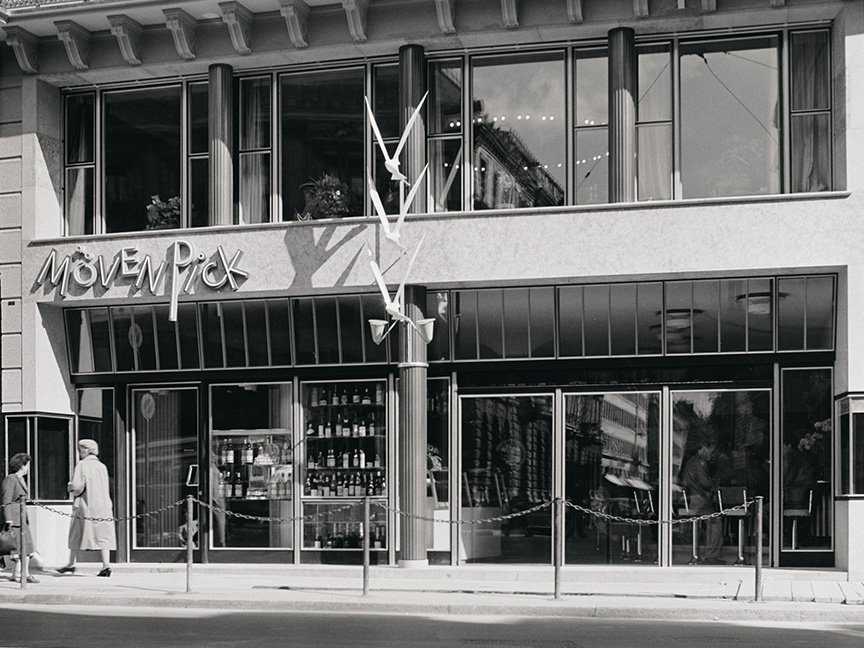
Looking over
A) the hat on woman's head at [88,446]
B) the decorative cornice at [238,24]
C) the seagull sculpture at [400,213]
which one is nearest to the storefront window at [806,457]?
the seagull sculpture at [400,213]

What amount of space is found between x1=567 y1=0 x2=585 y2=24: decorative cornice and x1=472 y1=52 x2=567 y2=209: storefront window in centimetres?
84

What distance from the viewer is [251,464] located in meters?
22.2

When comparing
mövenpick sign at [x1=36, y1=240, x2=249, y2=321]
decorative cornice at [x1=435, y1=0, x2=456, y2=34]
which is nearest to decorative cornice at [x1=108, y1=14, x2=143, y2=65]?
mövenpick sign at [x1=36, y1=240, x2=249, y2=321]

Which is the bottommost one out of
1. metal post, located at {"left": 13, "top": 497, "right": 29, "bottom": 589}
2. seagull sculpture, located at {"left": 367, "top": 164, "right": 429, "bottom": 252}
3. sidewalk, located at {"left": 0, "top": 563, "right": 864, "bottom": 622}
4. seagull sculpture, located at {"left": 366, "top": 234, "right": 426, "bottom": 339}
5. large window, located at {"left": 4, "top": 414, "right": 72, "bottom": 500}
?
sidewalk, located at {"left": 0, "top": 563, "right": 864, "bottom": 622}

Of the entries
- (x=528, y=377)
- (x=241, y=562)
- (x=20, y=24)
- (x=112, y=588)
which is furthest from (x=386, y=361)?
(x=20, y=24)

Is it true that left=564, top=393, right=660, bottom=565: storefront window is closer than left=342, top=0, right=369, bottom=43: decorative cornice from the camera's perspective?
Yes

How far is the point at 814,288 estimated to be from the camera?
20016 mm

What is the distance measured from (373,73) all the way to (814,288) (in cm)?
740

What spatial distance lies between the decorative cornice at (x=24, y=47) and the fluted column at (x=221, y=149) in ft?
9.75

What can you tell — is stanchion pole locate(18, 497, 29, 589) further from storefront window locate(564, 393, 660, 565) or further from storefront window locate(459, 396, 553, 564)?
storefront window locate(564, 393, 660, 565)

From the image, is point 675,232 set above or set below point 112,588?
above

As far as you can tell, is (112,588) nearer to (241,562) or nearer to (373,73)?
(241,562)

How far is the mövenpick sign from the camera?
70.8ft

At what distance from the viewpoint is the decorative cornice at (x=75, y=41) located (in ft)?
71.9
